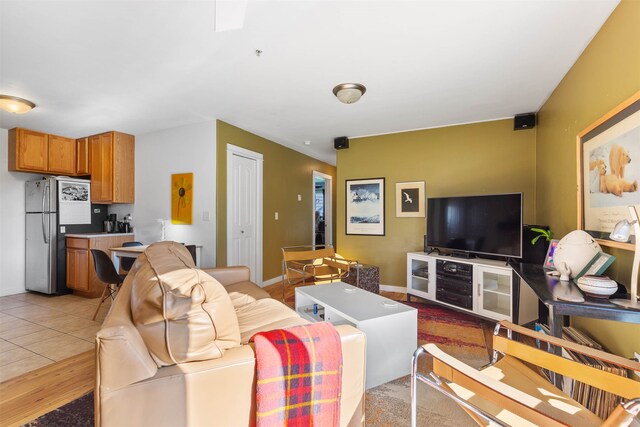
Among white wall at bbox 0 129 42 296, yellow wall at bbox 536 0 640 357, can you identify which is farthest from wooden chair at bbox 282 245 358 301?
white wall at bbox 0 129 42 296

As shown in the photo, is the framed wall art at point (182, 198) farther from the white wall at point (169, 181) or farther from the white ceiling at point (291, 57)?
the white ceiling at point (291, 57)

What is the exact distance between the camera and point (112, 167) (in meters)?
4.32

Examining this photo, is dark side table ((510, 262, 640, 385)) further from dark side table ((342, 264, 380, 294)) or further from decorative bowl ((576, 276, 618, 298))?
dark side table ((342, 264, 380, 294))

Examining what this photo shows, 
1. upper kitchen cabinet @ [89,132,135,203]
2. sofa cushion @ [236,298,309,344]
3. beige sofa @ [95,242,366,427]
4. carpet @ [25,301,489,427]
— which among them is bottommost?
carpet @ [25,301,489,427]

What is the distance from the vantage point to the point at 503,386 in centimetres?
93

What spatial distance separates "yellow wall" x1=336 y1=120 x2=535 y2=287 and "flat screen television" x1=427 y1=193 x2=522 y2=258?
432 mm

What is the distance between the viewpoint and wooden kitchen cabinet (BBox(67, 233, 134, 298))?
404 cm

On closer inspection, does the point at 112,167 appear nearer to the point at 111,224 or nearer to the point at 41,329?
the point at 111,224

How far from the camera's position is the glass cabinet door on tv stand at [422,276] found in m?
3.51

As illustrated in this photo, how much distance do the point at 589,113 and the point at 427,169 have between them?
210 cm

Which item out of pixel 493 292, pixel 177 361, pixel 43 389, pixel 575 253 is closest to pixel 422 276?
pixel 493 292

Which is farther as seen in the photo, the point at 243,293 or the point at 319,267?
the point at 319,267

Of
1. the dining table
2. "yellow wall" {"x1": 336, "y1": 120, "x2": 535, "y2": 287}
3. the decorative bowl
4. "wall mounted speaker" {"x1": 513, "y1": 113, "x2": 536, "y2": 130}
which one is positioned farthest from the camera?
"yellow wall" {"x1": 336, "y1": 120, "x2": 535, "y2": 287}

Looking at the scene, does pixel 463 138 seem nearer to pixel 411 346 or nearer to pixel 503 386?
pixel 411 346
